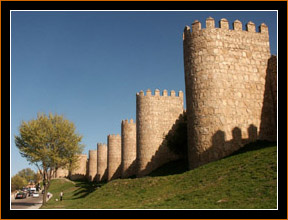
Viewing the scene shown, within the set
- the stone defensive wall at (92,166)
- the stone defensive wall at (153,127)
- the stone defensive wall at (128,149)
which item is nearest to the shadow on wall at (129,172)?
the stone defensive wall at (128,149)

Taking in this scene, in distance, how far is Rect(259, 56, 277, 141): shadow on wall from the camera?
18.1 meters

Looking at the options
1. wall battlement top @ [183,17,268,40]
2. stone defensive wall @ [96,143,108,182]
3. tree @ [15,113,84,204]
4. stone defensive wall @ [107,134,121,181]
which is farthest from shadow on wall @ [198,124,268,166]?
stone defensive wall @ [96,143,108,182]

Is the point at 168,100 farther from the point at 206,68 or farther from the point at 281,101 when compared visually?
the point at 281,101

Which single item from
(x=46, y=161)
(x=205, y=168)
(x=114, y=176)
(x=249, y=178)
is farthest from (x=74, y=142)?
(x=114, y=176)

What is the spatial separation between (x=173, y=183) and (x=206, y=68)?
6.95 metres

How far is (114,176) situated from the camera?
45.6 m

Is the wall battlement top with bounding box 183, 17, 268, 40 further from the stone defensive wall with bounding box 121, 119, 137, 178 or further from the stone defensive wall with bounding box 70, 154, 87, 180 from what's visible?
the stone defensive wall with bounding box 70, 154, 87, 180

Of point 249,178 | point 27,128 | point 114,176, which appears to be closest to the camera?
point 249,178

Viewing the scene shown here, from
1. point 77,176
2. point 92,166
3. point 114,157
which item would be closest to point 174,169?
point 114,157

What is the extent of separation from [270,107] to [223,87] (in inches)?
128

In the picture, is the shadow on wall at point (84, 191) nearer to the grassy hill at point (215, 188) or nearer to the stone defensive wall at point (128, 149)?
the stone defensive wall at point (128, 149)

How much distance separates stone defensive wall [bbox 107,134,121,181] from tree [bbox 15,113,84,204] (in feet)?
65.0

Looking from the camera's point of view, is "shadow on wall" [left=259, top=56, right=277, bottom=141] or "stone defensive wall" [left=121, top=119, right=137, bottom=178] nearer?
"shadow on wall" [left=259, top=56, right=277, bottom=141]

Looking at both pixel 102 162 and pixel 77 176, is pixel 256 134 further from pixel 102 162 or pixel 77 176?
pixel 77 176
